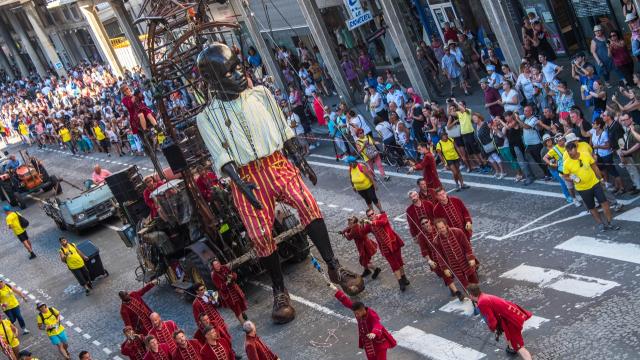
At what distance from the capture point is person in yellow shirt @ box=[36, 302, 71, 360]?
18406mm

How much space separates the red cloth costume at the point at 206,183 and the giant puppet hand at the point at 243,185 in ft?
8.35

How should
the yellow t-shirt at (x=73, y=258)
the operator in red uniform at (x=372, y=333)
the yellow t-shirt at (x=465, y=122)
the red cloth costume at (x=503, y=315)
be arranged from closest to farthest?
the red cloth costume at (x=503, y=315) → the operator in red uniform at (x=372, y=333) → the yellow t-shirt at (x=465, y=122) → the yellow t-shirt at (x=73, y=258)

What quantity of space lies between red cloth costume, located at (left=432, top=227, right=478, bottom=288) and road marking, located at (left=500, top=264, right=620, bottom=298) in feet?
3.09

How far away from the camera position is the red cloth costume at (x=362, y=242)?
1605cm

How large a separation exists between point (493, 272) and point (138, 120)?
26.4ft

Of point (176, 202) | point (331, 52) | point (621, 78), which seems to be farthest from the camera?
point (331, 52)

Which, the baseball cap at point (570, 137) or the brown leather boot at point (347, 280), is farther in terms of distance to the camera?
the brown leather boot at point (347, 280)

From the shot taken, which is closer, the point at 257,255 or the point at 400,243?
the point at 400,243

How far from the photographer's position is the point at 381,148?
2364 cm

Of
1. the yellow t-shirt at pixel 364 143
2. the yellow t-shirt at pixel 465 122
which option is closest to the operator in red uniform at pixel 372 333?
the yellow t-shirt at pixel 465 122

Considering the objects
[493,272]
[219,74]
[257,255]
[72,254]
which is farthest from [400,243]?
[72,254]

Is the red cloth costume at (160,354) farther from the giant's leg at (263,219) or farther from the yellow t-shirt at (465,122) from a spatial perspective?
the yellow t-shirt at (465,122)

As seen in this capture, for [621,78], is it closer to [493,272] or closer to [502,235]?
[502,235]

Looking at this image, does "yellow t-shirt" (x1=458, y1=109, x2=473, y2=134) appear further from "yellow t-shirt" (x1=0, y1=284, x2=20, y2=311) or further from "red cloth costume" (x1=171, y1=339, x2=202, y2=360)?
"yellow t-shirt" (x1=0, y1=284, x2=20, y2=311)
